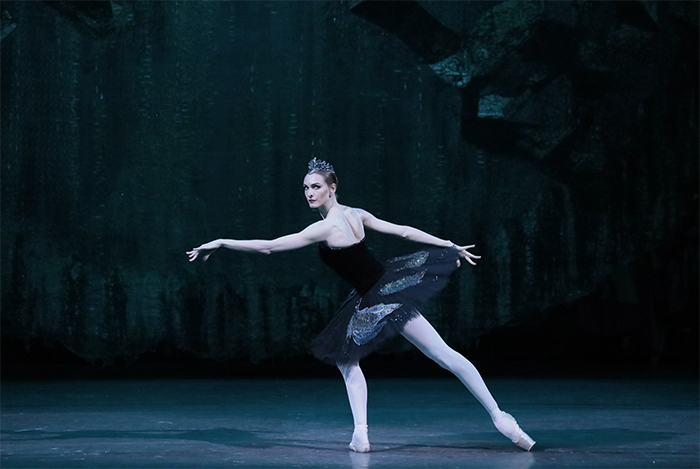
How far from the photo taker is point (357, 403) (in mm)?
3385

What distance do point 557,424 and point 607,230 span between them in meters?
1.94

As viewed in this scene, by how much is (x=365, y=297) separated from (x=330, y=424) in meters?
0.90

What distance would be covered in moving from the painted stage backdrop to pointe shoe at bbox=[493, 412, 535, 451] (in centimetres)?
215

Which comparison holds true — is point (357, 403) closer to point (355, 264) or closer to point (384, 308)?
point (384, 308)

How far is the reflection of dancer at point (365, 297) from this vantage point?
3346 mm

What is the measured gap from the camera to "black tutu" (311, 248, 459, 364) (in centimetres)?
334

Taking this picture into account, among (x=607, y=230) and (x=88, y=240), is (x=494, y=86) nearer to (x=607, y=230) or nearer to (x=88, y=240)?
(x=607, y=230)

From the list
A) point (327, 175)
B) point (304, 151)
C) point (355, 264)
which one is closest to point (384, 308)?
point (355, 264)

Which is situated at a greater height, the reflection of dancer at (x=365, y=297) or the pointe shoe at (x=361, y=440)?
the reflection of dancer at (x=365, y=297)

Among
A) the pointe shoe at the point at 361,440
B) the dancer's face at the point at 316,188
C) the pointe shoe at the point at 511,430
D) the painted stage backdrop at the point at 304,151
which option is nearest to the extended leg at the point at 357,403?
the pointe shoe at the point at 361,440

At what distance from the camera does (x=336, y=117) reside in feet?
18.0

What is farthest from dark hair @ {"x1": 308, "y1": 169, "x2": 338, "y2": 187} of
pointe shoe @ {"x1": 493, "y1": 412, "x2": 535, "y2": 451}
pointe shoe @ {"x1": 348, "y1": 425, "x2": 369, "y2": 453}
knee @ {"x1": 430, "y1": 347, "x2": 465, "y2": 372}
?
pointe shoe @ {"x1": 493, "y1": 412, "x2": 535, "y2": 451}

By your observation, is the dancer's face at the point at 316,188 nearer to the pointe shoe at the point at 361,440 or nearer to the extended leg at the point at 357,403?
the extended leg at the point at 357,403

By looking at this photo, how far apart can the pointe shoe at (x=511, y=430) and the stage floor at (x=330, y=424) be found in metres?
0.06
